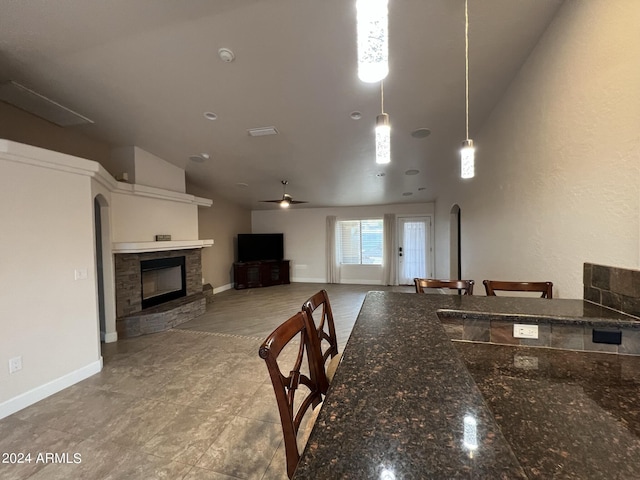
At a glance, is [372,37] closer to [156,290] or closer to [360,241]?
[156,290]

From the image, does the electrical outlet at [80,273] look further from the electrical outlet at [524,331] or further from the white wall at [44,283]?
the electrical outlet at [524,331]

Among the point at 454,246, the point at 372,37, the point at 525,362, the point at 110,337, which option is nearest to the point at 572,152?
the point at 525,362

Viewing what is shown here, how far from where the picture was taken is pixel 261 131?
366 centimetres

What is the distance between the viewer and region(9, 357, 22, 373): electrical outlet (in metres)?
2.20

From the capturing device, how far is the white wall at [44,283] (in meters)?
2.18

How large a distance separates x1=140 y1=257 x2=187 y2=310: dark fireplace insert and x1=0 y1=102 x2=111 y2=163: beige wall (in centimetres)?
186

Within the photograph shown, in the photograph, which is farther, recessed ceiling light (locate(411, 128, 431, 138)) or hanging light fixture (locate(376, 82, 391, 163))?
recessed ceiling light (locate(411, 128, 431, 138))

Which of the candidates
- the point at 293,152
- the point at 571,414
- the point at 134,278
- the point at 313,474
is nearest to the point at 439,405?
the point at 313,474

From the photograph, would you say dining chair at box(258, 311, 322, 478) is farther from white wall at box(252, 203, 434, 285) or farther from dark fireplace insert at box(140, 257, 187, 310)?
white wall at box(252, 203, 434, 285)

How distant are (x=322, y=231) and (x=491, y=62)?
19.5ft

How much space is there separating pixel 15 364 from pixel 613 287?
4.23m

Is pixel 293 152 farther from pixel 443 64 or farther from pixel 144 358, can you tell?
pixel 144 358

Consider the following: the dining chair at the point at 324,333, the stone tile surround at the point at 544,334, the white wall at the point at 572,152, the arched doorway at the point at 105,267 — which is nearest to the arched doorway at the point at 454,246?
the white wall at the point at 572,152

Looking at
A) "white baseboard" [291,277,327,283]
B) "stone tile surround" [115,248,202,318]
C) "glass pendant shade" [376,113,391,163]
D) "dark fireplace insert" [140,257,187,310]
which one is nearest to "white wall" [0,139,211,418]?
"stone tile surround" [115,248,202,318]
